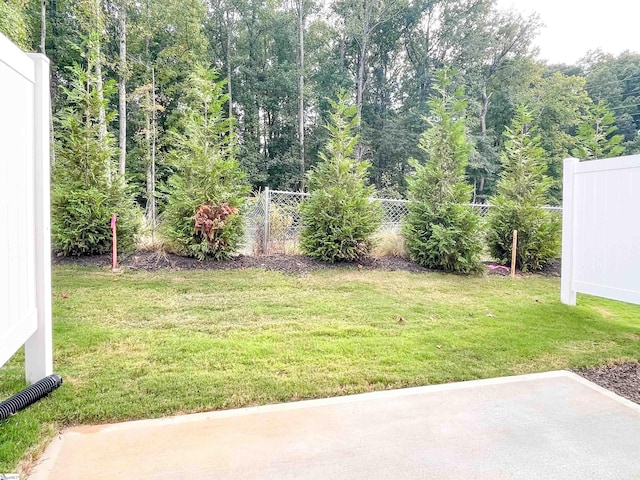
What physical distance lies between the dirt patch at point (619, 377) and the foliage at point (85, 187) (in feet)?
19.3

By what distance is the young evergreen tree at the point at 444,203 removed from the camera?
6.19 m

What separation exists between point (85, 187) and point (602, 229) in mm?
6566

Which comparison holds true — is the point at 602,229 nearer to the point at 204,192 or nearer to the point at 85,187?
the point at 204,192

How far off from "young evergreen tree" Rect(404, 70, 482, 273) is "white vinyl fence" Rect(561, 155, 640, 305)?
5.85ft

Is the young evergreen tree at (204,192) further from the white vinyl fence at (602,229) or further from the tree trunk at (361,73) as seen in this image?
the tree trunk at (361,73)

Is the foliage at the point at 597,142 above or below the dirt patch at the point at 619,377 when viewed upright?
above

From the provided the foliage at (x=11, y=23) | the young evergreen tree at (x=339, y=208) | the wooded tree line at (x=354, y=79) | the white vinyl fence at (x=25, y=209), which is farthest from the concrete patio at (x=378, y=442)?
the wooded tree line at (x=354, y=79)

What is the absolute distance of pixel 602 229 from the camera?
3.95 m

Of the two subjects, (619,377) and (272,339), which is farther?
(272,339)

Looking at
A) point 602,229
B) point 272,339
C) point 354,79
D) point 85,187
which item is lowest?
point 272,339

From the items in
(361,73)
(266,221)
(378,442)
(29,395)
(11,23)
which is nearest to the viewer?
(378,442)

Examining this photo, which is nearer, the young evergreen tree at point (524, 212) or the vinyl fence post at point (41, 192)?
the vinyl fence post at point (41, 192)

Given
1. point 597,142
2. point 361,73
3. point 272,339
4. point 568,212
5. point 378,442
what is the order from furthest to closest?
point 361,73 < point 597,142 < point 568,212 < point 272,339 < point 378,442

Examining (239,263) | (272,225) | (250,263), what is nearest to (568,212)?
(250,263)
